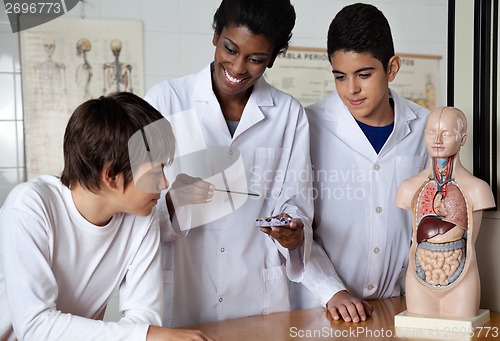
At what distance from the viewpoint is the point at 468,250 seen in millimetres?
1272

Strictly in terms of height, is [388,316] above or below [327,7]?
below

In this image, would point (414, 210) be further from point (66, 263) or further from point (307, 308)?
point (66, 263)

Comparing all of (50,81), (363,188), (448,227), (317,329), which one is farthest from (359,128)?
(50,81)

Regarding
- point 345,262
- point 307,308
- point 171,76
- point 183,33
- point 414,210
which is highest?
point 183,33

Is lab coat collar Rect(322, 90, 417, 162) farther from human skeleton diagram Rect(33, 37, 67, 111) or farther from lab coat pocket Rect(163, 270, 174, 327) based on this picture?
human skeleton diagram Rect(33, 37, 67, 111)

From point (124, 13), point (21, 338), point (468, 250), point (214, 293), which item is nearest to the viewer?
point (21, 338)

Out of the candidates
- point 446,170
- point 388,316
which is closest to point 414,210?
point 446,170

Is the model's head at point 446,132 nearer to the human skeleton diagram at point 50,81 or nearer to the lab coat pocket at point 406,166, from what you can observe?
the lab coat pocket at point 406,166

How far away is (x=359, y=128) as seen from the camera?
5.05ft

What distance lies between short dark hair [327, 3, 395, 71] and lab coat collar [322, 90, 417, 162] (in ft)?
0.51

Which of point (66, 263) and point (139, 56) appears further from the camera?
point (139, 56)

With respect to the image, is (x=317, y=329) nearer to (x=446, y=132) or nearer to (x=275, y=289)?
(x=275, y=289)

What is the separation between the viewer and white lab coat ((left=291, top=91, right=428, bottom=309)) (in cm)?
153

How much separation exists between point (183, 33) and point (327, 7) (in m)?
0.71
